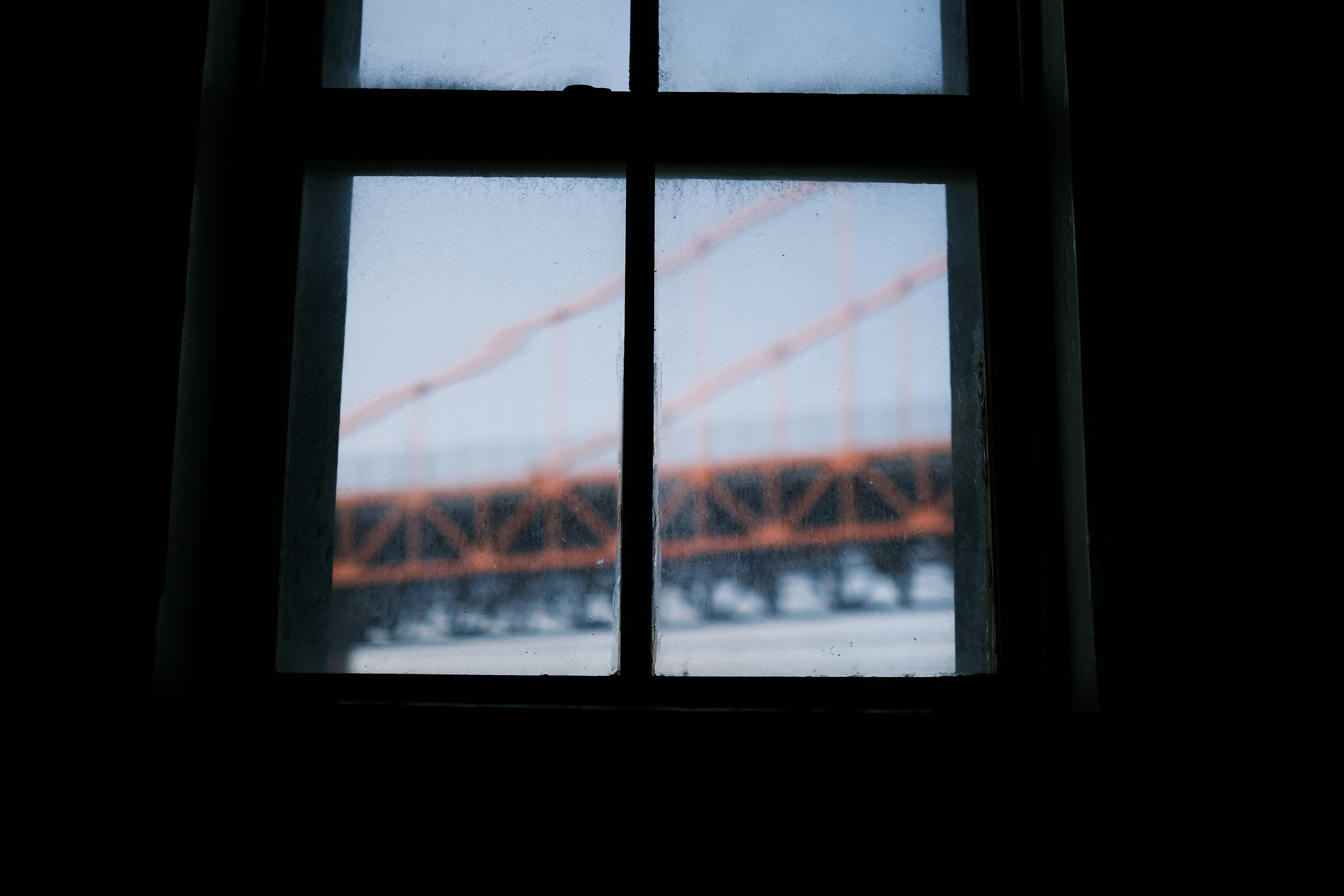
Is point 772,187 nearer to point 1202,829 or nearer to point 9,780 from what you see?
point 1202,829

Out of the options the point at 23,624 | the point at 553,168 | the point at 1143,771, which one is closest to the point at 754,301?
the point at 553,168

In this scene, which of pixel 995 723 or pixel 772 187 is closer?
pixel 995 723

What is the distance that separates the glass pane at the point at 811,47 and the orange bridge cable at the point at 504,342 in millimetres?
183

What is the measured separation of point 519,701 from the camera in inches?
36.1

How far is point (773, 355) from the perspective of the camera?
38.3 inches

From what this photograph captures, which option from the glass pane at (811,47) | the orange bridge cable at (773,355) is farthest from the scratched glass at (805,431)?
the glass pane at (811,47)

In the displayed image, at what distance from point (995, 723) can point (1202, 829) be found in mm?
185

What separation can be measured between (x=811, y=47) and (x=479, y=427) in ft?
1.79

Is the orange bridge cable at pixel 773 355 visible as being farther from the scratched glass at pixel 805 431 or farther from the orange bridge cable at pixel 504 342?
the orange bridge cable at pixel 504 342

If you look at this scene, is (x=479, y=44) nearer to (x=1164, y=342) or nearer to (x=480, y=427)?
(x=480, y=427)

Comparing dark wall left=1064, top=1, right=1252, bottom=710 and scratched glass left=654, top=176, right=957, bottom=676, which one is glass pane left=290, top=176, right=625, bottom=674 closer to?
scratched glass left=654, top=176, right=957, bottom=676

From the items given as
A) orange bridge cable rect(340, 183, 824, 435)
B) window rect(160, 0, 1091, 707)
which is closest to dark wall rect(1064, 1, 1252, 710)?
window rect(160, 0, 1091, 707)

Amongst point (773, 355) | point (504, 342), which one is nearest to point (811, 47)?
point (773, 355)

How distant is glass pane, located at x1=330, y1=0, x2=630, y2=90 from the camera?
1.04 m
